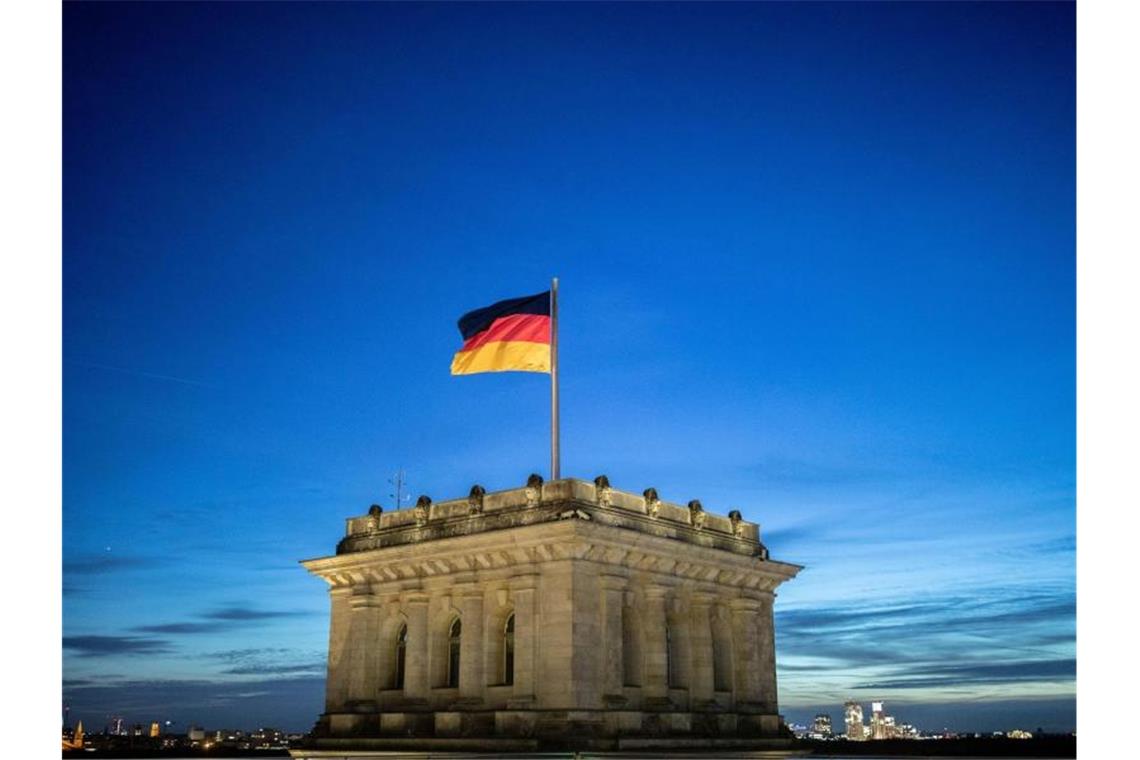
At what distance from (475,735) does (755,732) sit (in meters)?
12.8

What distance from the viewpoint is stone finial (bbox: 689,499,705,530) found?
48.1 m

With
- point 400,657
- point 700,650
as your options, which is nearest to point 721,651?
point 700,650

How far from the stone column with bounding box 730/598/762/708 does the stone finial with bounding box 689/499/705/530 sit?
12.4 ft

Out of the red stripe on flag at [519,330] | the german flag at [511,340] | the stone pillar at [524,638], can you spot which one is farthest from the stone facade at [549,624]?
the red stripe on flag at [519,330]

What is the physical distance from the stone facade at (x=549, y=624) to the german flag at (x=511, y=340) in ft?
16.4

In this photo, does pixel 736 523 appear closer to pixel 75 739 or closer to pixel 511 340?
pixel 511 340

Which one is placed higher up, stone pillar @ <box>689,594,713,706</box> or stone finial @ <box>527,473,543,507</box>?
stone finial @ <box>527,473,543,507</box>

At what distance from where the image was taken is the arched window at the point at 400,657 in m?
47.6

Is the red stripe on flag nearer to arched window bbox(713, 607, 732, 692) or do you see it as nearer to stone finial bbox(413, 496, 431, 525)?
stone finial bbox(413, 496, 431, 525)

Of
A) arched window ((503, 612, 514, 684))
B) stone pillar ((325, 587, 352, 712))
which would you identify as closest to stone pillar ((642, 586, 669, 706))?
arched window ((503, 612, 514, 684))
